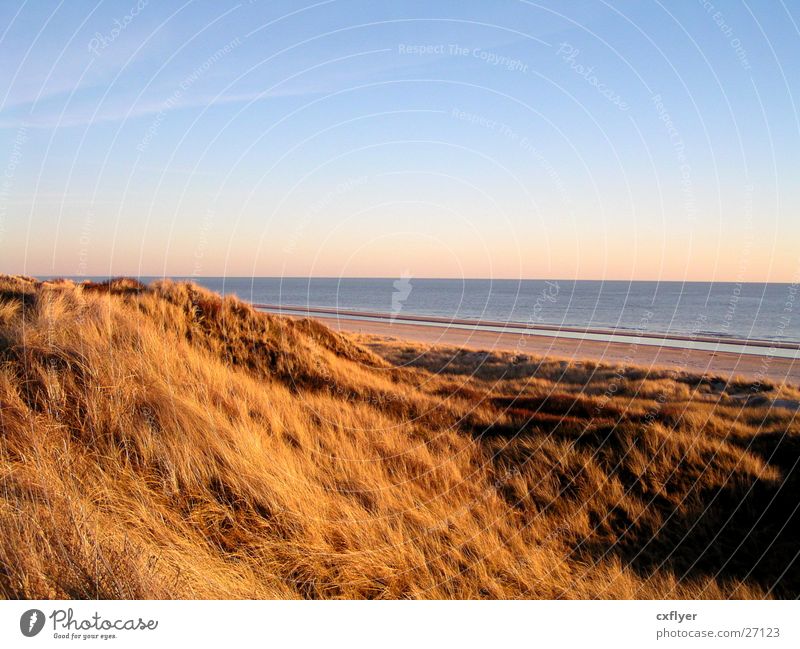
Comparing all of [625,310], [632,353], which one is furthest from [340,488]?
[625,310]

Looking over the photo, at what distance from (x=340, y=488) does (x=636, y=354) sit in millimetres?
27638

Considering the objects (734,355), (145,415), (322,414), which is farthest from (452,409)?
(734,355)

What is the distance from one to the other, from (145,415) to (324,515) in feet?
8.15

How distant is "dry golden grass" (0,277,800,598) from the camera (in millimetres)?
4219

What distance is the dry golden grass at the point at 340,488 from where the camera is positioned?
4.22 meters

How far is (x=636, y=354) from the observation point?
29.9 meters

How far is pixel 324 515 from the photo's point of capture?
17.0 ft
